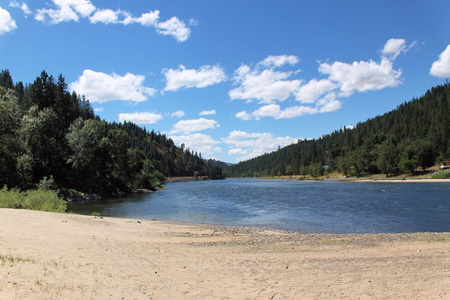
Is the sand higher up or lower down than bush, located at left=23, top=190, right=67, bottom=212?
lower down

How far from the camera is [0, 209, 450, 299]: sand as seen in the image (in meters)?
6.82

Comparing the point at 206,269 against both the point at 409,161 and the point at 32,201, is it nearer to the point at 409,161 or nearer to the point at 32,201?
the point at 32,201

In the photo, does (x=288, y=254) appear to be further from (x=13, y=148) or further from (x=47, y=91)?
(x=47, y=91)

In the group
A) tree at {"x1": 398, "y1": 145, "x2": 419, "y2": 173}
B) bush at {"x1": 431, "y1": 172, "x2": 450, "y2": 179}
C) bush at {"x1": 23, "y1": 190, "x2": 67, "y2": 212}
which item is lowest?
bush at {"x1": 431, "y1": 172, "x2": 450, "y2": 179}

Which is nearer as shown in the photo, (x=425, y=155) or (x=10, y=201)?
(x=10, y=201)

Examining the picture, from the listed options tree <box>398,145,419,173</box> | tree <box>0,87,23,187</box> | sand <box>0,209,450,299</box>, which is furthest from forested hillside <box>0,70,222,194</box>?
tree <box>398,145,419,173</box>

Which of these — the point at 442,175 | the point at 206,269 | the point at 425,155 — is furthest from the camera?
the point at 425,155

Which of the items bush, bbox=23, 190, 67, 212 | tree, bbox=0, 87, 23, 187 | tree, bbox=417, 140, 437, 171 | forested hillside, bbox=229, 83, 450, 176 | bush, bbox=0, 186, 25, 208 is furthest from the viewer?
forested hillside, bbox=229, 83, 450, 176

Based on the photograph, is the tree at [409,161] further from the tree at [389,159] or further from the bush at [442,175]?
the bush at [442,175]

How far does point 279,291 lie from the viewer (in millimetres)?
7477

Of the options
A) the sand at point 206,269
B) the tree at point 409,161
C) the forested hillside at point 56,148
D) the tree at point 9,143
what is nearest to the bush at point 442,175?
the tree at point 409,161

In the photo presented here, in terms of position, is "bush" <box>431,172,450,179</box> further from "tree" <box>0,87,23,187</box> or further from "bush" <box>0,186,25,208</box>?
"tree" <box>0,87,23,187</box>

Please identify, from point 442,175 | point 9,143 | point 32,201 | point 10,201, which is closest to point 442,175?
point 442,175

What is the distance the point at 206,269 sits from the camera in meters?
9.48
